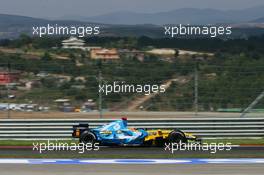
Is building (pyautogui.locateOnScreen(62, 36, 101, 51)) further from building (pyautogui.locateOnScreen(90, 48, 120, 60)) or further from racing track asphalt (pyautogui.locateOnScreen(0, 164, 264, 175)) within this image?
racing track asphalt (pyautogui.locateOnScreen(0, 164, 264, 175))

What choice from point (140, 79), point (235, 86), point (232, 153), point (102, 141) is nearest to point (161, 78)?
point (140, 79)

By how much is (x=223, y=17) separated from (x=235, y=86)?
4.58 metres

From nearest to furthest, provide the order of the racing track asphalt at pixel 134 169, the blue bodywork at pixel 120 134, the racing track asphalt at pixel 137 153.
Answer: the racing track asphalt at pixel 134 169 → the racing track asphalt at pixel 137 153 → the blue bodywork at pixel 120 134

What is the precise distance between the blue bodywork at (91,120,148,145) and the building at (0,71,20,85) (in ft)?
13.9

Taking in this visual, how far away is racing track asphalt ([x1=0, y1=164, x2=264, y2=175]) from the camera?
37.1 feet

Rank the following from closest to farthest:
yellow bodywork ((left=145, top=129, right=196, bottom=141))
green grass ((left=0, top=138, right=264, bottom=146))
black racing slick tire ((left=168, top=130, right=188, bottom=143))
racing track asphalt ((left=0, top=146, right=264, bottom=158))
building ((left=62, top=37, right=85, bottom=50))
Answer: racing track asphalt ((left=0, top=146, right=264, bottom=158)), black racing slick tire ((left=168, top=130, right=188, bottom=143)), yellow bodywork ((left=145, top=129, right=196, bottom=141)), green grass ((left=0, top=138, right=264, bottom=146)), building ((left=62, top=37, right=85, bottom=50))

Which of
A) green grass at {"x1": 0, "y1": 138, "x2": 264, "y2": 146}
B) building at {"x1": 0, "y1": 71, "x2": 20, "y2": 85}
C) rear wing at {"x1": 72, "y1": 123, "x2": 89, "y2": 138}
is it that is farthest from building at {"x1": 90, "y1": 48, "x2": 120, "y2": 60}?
rear wing at {"x1": 72, "y1": 123, "x2": 89, "y2": 138}

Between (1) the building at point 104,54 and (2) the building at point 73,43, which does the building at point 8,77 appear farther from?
(2) the building at point 73,43

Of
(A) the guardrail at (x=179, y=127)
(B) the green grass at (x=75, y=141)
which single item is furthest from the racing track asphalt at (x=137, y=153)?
(A) the guardrail at (x=179, y=127)

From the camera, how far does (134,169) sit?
1187 cm

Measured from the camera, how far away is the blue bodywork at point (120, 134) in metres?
16.3

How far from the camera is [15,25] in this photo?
2184 centimetres

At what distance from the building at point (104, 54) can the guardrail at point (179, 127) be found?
470 cm

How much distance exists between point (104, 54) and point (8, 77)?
223 inches
